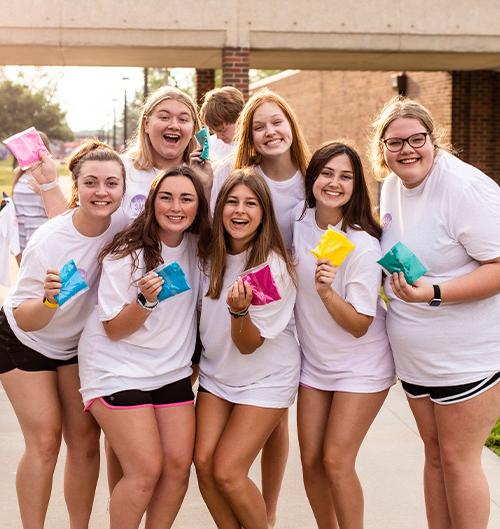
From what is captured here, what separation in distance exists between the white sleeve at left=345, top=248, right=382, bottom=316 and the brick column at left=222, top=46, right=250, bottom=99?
10613mm

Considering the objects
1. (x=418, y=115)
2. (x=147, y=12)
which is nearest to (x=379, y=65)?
(x=147, y=12)

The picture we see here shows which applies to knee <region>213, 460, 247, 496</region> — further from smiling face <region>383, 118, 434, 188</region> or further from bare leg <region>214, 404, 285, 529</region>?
smiling face <region>383, 118, 434, 188</region>

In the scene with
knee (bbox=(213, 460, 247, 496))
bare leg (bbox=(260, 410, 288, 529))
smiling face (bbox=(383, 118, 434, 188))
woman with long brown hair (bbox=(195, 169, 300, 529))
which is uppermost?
smiling face (bbox=(383, 118, 434, 188))

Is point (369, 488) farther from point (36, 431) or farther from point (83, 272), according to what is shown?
point (83, 272)

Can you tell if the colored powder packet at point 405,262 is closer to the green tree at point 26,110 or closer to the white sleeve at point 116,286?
the white sleeve at point 116,286

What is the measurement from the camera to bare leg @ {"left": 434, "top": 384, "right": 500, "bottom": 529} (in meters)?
3.75

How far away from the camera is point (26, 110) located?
6328 cm

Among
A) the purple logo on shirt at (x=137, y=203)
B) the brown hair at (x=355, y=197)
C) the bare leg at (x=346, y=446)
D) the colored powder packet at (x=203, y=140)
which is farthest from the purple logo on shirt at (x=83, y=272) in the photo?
the bare leg at (x=346, y=446)

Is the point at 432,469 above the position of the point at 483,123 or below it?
below

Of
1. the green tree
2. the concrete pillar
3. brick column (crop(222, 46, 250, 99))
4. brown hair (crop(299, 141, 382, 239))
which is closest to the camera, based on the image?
brown hair (crop(299, 141, 382, 239))

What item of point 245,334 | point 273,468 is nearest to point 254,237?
point 245,334

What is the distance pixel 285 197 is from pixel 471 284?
3.70 feet

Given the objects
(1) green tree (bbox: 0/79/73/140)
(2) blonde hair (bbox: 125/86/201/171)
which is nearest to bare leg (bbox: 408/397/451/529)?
(2) blonde hair (bbox: 125/86/201/171)

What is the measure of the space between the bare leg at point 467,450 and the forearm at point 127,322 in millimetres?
1356
